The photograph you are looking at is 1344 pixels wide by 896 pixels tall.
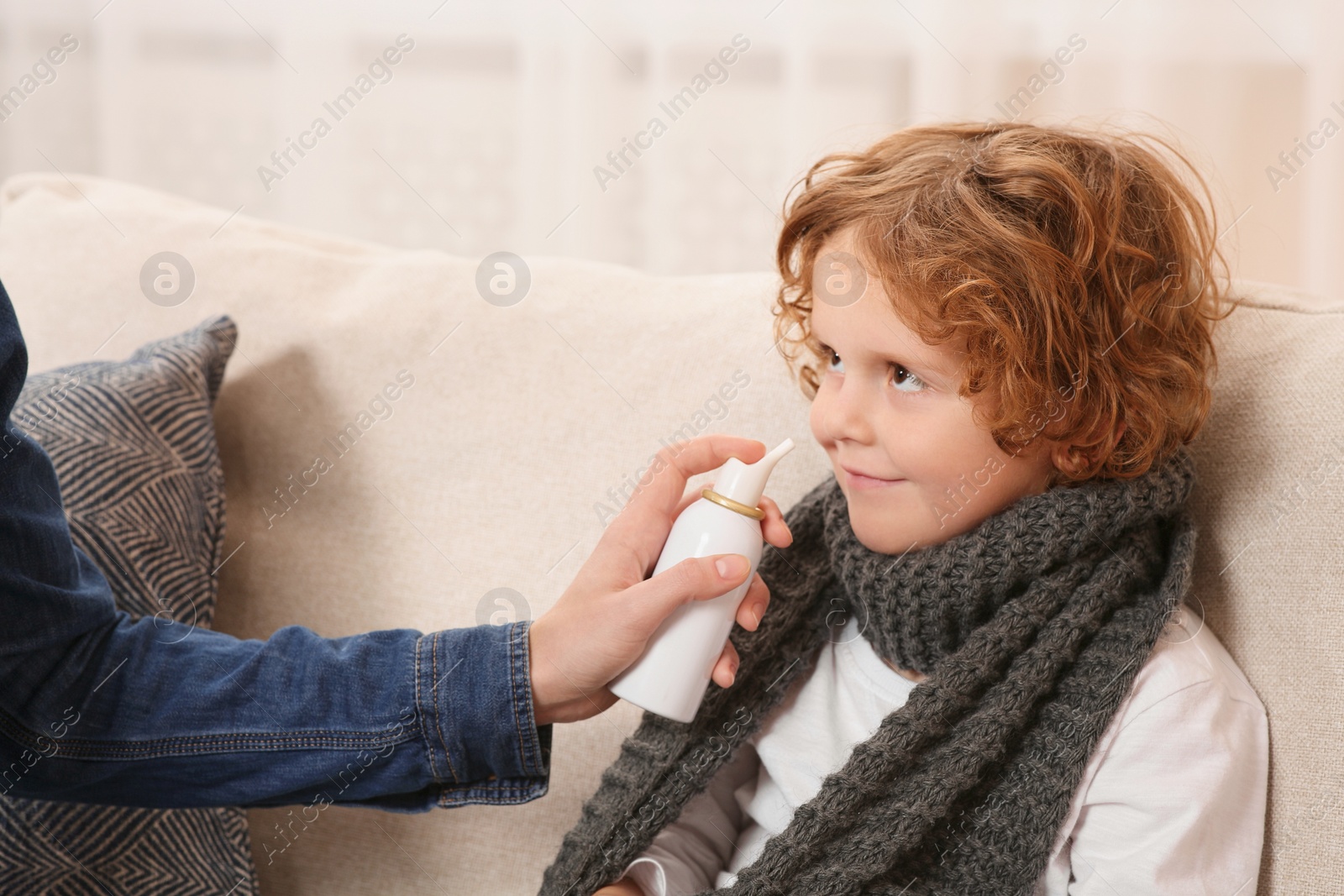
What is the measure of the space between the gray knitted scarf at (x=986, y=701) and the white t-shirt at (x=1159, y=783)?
0.03 m

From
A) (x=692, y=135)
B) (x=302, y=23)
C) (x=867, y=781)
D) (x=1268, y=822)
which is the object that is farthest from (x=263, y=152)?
(x=1268, y=822)

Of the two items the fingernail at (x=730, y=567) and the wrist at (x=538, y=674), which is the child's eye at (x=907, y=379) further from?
the wrist at (x=538, y=674)

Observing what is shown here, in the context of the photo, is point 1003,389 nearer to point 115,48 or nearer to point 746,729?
point 746,729

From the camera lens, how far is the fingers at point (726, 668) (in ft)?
2.48

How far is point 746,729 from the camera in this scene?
853mm

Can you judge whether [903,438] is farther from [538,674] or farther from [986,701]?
[538,674]

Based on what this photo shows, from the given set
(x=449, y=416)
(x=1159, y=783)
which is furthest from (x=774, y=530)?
(x=449, y=416)

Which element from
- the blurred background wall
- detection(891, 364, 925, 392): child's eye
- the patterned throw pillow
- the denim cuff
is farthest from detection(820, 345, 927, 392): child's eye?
the blurred background wall

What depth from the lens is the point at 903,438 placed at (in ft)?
2.47

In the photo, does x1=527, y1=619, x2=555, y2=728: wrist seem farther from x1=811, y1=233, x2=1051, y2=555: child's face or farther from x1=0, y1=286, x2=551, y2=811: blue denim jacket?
x1=811, y1=233, x2=1051, y2=555: child's face

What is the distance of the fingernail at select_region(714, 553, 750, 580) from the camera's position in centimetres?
70

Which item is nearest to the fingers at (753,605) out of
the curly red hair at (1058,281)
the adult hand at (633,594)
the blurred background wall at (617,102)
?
the adult hand at (633,594)

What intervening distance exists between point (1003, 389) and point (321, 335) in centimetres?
76

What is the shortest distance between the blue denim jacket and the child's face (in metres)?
0.30
